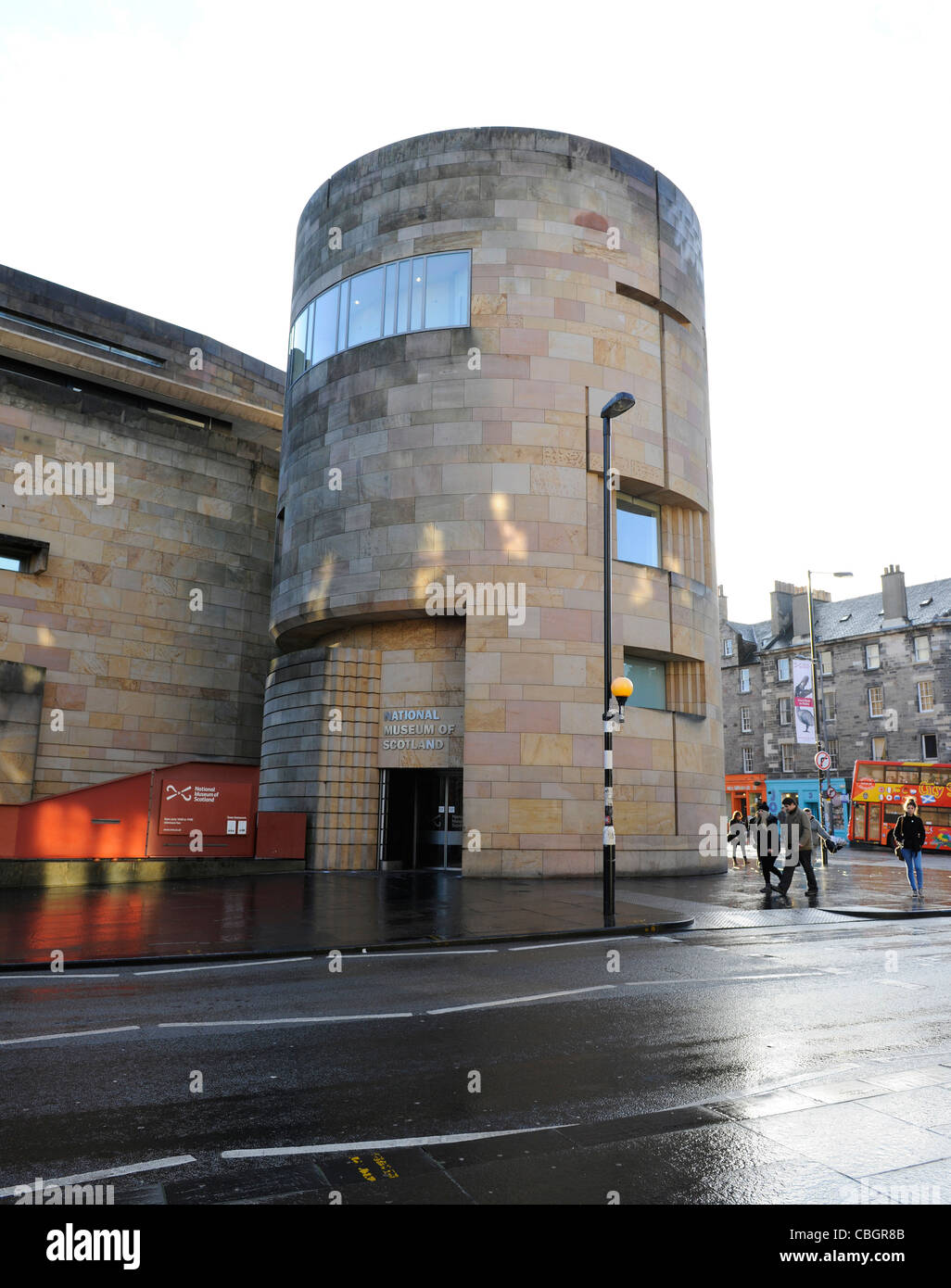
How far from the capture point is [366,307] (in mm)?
26016

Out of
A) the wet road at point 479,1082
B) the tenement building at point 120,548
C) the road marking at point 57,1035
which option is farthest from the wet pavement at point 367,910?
the tenement building at point 120,548

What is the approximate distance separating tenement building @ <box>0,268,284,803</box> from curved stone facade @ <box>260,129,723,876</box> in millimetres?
4424

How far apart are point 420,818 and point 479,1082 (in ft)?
62.4

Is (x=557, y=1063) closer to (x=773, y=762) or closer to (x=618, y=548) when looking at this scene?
(x=618, y=548)

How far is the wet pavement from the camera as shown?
11.6 m

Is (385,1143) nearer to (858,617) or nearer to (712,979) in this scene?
(712,979)

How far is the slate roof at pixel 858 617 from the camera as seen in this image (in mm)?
57750


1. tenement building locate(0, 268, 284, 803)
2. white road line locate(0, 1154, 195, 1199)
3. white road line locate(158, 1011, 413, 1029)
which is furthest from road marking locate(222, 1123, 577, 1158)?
tenement building locate(0, 268, 284, 803)

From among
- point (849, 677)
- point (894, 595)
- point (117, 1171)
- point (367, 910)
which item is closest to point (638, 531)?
point (367, 910)

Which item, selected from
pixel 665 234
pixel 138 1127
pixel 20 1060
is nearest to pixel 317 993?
pixel 20 1060

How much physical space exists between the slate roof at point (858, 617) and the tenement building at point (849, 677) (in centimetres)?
8

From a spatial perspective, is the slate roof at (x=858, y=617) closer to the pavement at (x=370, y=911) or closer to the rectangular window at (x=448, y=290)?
the rectangular window at (x=448, y=290)

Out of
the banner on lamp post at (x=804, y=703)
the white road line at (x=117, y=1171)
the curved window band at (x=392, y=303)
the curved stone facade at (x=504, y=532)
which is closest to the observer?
the white road line at (x=117, y=1171)

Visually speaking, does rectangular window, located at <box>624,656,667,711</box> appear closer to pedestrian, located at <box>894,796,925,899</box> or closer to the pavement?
the pavement
